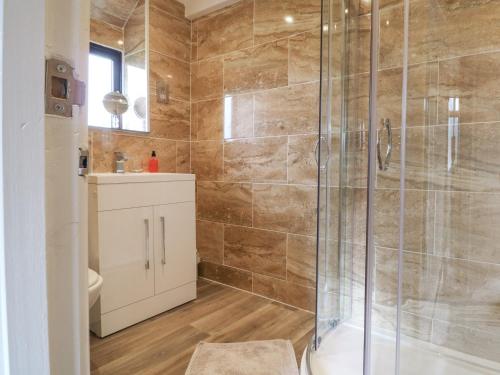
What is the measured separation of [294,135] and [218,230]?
3.29ft

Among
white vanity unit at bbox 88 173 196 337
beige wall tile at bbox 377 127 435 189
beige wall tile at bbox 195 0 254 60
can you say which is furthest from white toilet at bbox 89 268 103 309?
beige wall tile at bbox 195 0 254 60

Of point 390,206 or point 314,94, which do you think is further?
point 314,94

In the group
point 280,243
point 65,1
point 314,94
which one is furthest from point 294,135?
point 65,1

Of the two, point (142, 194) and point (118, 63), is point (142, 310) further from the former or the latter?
point (118, 63)

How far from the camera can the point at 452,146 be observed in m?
1.43

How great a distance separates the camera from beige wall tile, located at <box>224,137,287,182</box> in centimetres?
213

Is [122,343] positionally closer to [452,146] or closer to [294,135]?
[294,135]

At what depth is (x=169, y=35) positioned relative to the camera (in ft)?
7.97

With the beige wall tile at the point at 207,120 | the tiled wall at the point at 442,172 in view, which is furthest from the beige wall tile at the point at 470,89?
the beige wall tile at the point at 207,120

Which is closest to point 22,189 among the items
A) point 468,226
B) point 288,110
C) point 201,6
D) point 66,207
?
point 66,207

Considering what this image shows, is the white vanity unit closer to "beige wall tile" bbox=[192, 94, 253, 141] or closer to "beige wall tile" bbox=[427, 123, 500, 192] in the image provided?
"beige wall tile" bbox=[192, 94, 253, 141]

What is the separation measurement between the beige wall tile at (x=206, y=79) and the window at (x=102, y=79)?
61 cm

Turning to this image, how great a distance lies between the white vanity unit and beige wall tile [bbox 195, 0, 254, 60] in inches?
42.7

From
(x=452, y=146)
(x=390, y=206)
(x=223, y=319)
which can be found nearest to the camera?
(x=452, y=146)
